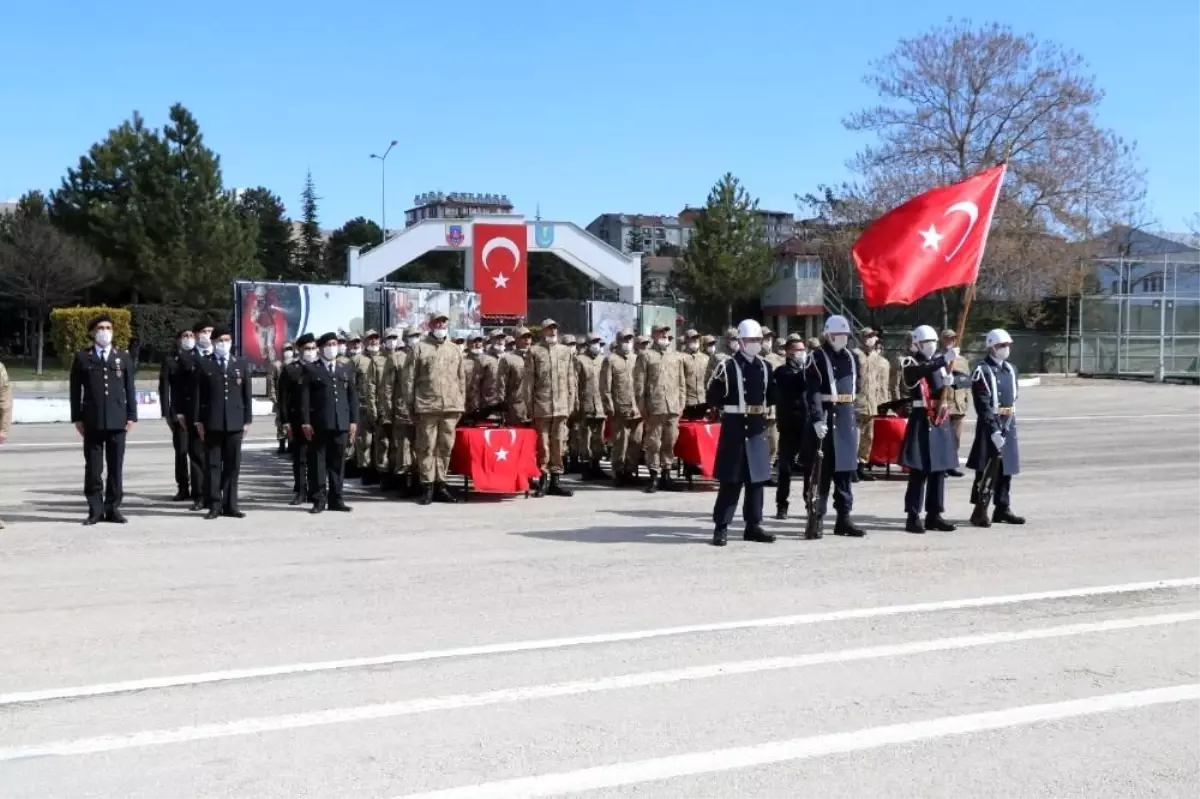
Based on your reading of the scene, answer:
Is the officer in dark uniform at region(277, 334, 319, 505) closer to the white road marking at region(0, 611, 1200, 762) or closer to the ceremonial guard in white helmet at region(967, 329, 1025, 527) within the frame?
the ceremonial guard in white helmet at region(967, 329, 1025, 527)

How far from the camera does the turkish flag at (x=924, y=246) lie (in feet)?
42.5

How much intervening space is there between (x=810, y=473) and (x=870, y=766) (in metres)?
6.37

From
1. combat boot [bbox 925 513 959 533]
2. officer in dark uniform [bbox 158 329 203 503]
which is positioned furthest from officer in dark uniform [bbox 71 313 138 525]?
combat boot [bbox 925 513 959 533]

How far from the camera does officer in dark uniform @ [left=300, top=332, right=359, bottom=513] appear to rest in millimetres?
13117

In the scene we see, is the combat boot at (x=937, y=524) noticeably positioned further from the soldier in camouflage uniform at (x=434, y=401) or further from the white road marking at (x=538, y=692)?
the soldier in camouflage uniform at (x=434, y=401)

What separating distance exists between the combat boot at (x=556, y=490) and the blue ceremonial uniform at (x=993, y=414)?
4785 mm

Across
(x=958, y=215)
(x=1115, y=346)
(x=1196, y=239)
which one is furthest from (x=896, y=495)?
(x=1196, y=239)

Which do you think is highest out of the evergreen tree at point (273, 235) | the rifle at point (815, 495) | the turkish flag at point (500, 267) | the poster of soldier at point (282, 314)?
the evergreen tree at point (273, 235)

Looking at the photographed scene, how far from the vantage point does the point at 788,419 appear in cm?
1338

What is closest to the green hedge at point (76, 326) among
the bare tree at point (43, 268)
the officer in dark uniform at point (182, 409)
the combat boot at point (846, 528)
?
the bare tree at point (43, 268)

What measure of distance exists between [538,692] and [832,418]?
5782mm

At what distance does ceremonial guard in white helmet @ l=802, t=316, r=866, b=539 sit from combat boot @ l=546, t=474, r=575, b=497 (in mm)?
3963

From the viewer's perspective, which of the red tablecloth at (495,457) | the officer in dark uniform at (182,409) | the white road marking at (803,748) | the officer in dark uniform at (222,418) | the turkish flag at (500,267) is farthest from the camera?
the turkish flag at (500,267)

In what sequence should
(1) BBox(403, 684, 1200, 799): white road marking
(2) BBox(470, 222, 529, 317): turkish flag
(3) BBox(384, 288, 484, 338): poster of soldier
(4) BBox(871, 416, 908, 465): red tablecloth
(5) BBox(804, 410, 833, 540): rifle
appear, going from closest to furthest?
(1) BBox(403, 684, 1200, 799): white road marking, (5) BBox(804, 410, 833, 540): rifle, (4) BBox(871, 416, 908, 465): red tablecloth, (3) BBox(384, 288, 484, 338): poster of soldier, (2) BBox(470, 222, 529, 317): turkish flag
